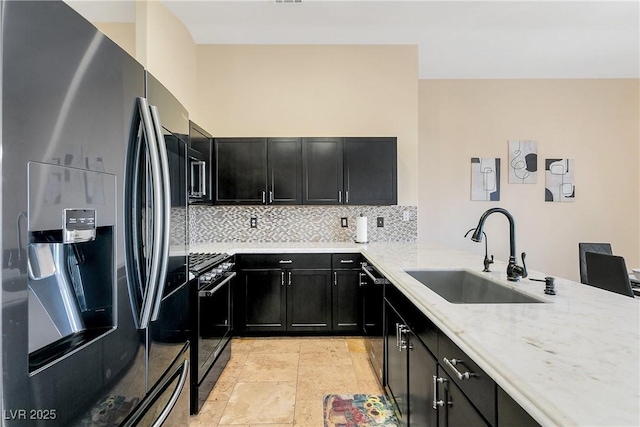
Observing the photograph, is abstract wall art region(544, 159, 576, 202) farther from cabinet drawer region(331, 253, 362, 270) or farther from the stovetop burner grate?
the stovetop burner grate

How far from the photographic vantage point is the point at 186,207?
5.34ft

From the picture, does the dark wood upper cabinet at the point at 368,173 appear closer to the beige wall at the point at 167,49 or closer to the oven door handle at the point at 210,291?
the oven door handle at the point at 210,291

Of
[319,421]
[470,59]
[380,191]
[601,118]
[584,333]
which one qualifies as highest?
[470,59]

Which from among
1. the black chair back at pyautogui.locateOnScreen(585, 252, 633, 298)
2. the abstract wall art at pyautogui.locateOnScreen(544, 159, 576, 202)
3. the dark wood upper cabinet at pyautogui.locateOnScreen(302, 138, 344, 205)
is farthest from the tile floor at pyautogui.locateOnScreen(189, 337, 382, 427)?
the abstract wall art at pyautogui.locateOnScreen(544, 159, 576, 202)

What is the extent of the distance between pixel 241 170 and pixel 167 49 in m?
1.34

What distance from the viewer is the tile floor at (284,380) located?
213 centimetres

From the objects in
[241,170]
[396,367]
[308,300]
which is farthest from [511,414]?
[241,170]

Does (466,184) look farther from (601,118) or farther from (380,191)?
(601,118)

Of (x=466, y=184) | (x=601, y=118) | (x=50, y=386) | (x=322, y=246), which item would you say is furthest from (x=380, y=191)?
(x=601, y=118)

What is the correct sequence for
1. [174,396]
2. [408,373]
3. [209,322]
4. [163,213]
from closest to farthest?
1. [163,213]
2. [174,396]
3. [408,373]
4. [209,322]

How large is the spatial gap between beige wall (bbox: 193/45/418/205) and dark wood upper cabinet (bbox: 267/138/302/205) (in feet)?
1.43

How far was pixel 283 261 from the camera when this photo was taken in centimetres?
339

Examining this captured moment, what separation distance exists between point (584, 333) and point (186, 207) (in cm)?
162

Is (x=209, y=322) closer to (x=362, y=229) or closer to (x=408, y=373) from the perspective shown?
(x=408, y=373)
